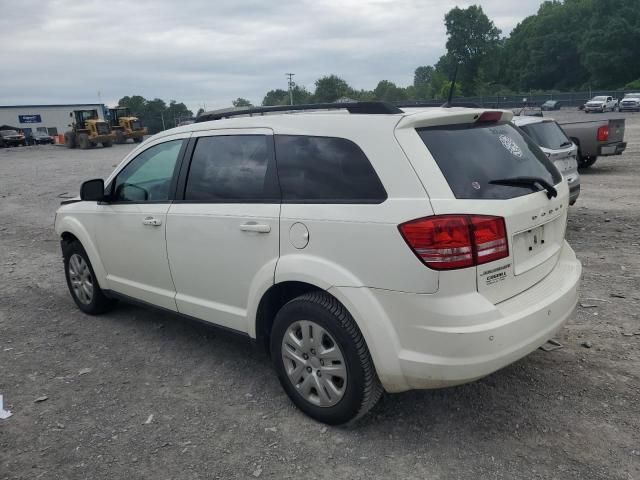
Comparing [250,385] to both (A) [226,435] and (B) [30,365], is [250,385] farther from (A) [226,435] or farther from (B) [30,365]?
(B) [30,365]

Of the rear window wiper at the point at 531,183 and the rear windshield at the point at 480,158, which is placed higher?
the rear windshield at the point at 480,158

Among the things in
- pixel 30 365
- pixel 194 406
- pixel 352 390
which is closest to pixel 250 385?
pixel 194 406

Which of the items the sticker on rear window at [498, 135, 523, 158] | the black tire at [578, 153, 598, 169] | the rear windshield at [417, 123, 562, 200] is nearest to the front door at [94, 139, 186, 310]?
the rear windshield at [417, 123, 562, 200]

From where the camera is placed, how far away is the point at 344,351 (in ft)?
9.87

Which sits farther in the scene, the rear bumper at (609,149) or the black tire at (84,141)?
the black tire at (84,141)

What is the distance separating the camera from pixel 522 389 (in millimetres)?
3586

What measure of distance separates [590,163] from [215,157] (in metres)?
12.3

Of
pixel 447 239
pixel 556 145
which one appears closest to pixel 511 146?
pixel 447 239

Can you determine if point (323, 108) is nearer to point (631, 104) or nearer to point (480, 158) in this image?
point (480, 158)

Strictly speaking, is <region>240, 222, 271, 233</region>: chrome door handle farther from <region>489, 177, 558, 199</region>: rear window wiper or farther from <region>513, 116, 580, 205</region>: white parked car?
<region>513, 116, 580, 205</region>: white parked car

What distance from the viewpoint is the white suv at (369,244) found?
2.74 metres

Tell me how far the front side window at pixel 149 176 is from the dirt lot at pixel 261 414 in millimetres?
1224

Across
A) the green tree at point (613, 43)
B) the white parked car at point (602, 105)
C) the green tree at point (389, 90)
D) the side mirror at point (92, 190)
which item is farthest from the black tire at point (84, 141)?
the green tree at point (613, 43)

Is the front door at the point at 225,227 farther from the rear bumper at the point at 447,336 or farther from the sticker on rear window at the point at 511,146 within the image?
the sticker on rear window at the point at 511,146
